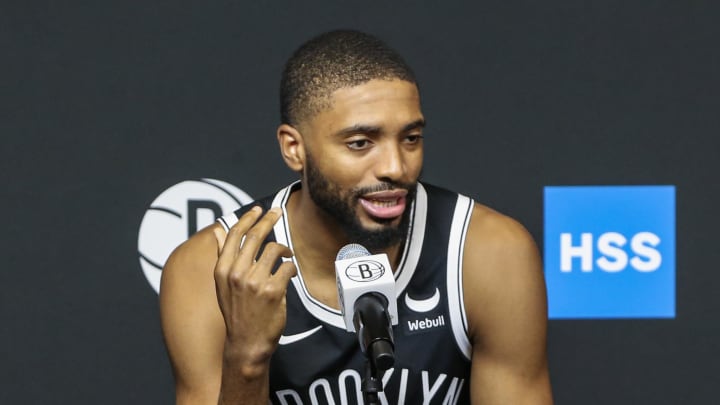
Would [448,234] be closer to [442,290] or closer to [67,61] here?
[442,290]

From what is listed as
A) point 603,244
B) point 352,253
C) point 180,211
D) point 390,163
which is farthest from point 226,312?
point 603,244

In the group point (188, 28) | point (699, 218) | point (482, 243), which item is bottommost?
point (482, 243)

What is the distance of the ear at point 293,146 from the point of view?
1.51 m

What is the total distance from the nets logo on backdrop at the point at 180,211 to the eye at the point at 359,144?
0.67 metres

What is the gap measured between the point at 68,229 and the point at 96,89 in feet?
0.98

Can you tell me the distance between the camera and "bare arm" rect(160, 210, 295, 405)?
47.9 inches

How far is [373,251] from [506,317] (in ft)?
0.81

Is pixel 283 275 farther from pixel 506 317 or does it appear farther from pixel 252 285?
pixel 506 317

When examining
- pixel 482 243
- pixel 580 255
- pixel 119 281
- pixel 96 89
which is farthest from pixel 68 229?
pixel 580 255

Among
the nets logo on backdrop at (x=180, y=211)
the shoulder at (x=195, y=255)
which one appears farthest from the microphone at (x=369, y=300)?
the nets logo on backdrop at (x=180, y=211)

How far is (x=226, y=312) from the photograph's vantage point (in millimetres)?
1261

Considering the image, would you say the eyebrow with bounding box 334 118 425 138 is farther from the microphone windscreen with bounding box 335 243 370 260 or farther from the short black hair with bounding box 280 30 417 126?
the microphone windscreen with bounding box 335 243 370 260

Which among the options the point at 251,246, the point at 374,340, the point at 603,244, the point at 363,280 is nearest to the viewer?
the point at 374,340

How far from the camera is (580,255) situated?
2.04 meters
